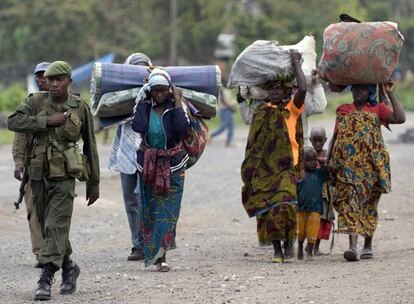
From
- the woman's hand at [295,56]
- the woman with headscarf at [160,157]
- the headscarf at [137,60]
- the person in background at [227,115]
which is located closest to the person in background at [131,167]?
the headscarf at [137,60]

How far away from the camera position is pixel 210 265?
32.6 ft

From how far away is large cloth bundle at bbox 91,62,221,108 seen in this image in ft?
31.7

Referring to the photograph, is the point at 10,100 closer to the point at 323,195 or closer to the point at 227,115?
the point at 227,115

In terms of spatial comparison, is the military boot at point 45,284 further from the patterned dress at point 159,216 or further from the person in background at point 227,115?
the person in background at point 227,115

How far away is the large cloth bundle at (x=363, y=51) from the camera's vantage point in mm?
9766

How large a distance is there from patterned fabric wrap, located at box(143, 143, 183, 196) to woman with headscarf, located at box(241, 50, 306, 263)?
3.38 feet

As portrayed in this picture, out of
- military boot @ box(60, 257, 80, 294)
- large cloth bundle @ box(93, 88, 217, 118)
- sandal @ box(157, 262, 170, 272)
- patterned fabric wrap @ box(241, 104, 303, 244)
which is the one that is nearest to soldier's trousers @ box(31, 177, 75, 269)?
military boot @ box(60, 257, 80, 294)

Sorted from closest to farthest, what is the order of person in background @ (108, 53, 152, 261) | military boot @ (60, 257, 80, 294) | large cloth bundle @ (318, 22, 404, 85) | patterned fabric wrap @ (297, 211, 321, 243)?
military boot @ (60, 257, 80, 294) < large cloth bundle @ (318, 22, 404, 85) < person in background @ (108, 53, 152, 261) < patterned fabric wrap @ (297, 211, 321, 243)

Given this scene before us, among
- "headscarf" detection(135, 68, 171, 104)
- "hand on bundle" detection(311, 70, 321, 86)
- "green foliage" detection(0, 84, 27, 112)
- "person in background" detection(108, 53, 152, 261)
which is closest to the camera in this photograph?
"headscarf" detection(135, 68, 171, 104)

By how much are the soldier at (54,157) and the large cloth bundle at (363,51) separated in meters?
2.47

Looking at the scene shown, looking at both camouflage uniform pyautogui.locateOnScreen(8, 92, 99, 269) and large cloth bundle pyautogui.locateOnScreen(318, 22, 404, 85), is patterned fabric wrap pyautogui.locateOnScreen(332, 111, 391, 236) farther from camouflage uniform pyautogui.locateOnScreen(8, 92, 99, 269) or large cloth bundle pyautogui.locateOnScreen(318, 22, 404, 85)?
camouflage uniform pyautogui.locateOnScreen(8, 92, 99, 269)

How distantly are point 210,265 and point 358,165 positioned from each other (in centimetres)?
156

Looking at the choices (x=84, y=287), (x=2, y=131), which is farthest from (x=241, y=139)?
(x=84, y=287)

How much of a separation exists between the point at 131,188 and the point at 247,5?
125 feet
